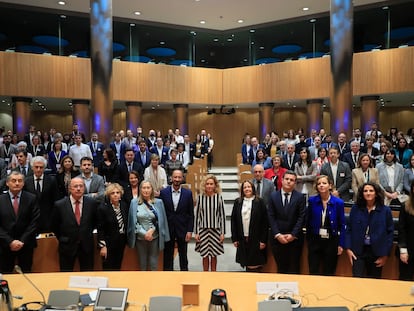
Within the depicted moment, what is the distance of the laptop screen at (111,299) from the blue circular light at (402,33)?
12504mm

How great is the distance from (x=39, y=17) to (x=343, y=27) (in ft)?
30.6

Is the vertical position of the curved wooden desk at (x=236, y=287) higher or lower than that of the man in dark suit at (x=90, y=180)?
lower

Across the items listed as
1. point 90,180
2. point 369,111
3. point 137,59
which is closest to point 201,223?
point 90,180

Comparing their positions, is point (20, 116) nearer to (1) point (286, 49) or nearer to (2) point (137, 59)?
(2) point (137, 59)

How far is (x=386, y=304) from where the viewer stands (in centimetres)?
243

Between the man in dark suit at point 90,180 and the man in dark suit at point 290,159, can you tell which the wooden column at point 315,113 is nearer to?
the man in dark suit at point 290,159

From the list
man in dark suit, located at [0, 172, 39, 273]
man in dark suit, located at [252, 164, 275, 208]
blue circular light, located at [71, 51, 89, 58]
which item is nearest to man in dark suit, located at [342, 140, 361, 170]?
man in dark suit, located at [252, 164, 275, 208]

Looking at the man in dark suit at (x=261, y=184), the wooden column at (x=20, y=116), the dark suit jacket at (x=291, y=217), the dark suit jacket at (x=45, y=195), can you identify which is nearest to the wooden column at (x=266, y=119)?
the wooden column at (x=20, y=116)

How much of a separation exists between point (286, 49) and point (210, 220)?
37.7 ft

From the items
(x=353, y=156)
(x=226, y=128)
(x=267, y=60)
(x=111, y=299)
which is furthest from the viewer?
(x=226, y=128)

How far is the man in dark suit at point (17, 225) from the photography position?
12.4ft

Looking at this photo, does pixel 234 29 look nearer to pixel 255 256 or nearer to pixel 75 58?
pixel 75 58

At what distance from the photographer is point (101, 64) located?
33.5 feet

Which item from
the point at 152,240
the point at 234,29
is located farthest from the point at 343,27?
the point at 152,240
